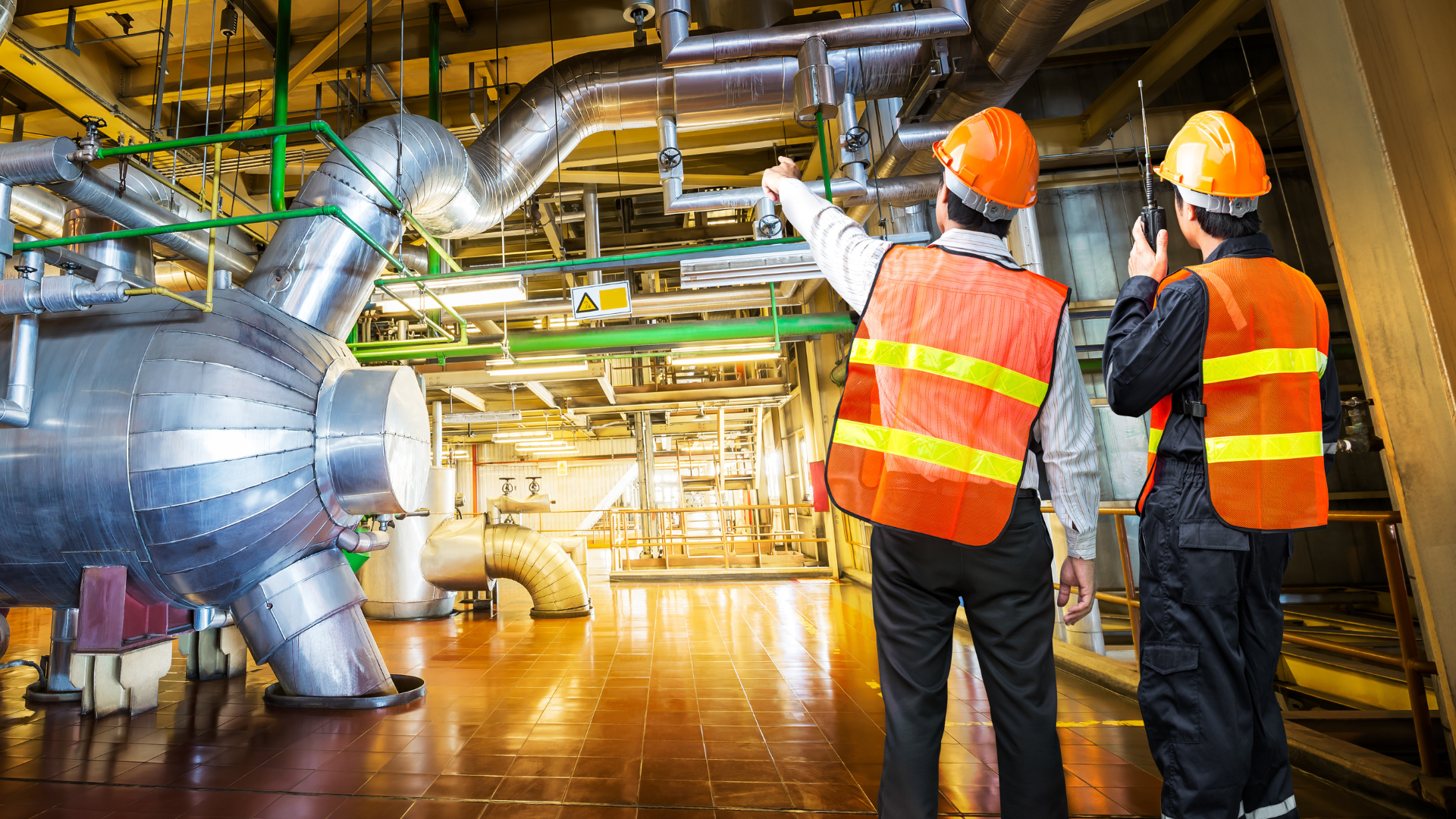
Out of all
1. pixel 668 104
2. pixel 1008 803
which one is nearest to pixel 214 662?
pixel 668 104

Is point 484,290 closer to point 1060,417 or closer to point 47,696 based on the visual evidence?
point 47,696

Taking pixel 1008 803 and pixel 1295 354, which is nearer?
pixel 1008 803

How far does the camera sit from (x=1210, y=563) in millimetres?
1677

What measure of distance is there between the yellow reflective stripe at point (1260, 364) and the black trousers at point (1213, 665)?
0.26m

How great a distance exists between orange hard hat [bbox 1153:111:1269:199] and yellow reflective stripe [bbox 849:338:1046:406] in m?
0.87

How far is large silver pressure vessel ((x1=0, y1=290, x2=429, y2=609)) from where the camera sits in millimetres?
3400

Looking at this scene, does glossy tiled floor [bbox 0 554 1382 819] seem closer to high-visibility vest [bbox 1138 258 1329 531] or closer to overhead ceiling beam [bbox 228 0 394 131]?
high-visibility vest [bbox 1138 258 1329 531]

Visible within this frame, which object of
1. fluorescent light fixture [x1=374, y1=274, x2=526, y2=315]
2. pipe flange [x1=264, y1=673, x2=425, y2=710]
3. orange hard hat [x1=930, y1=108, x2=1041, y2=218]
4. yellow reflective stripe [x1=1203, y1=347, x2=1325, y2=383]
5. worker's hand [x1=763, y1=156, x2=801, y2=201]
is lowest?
pipe flange [x1=264, y1=673, x2=425, y2=710]

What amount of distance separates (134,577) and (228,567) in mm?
Answer: 446

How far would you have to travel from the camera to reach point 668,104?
5094 mm

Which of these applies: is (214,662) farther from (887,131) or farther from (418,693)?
(887,131)

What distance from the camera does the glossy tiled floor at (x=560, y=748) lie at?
112 inches

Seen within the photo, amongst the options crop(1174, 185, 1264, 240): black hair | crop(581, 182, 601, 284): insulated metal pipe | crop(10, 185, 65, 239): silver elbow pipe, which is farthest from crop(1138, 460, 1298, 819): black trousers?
crop(10, 185, 65, 239): silver elbow pipe

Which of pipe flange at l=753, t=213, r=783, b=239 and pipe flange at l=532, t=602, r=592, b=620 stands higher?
pipe flange at l=753, t=213, r=783, b=239
